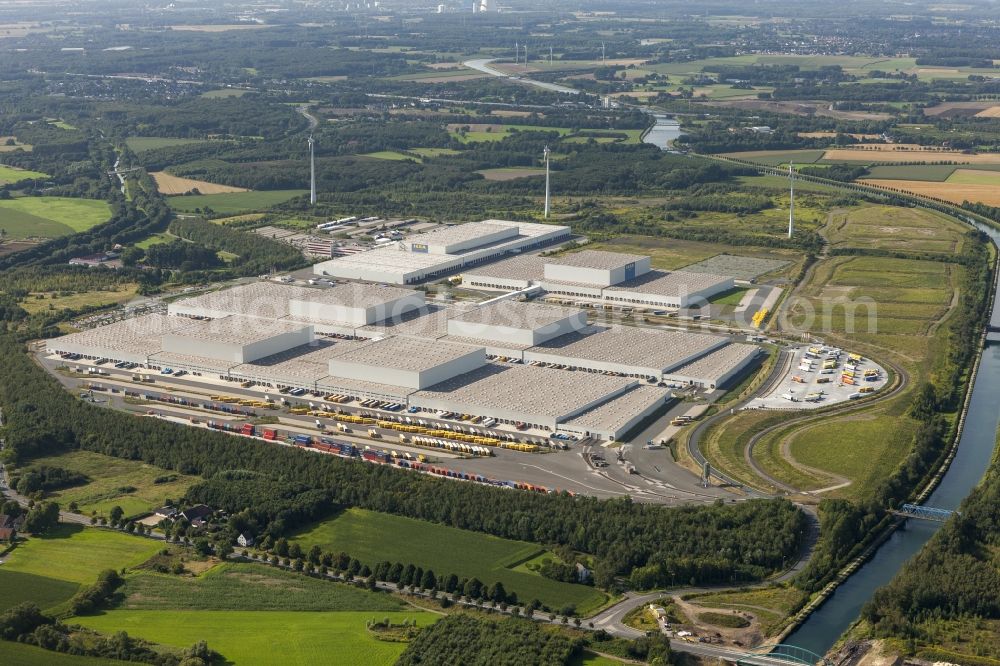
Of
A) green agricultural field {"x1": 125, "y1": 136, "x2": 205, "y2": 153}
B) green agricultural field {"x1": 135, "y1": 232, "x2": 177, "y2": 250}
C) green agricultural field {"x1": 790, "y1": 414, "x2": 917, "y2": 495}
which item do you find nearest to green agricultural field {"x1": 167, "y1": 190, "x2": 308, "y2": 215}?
green agricultural field {"x1": 135, "y1": 232, "x2": 177, "y2": 250}

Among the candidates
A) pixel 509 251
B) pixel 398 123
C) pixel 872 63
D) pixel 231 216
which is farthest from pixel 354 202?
pixel 872 63

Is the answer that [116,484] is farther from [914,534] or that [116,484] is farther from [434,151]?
[434,151]

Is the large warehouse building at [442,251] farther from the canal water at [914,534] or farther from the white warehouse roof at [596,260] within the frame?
the canal water at [914,534]

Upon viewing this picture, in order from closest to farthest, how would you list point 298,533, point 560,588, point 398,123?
point 560,588 → point 298,533 → point 398,123

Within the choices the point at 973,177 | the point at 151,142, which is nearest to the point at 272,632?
the point at 973,177

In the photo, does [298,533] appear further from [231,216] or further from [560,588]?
[231,216]

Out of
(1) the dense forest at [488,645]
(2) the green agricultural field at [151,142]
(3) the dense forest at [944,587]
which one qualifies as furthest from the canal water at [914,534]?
(2) the green agricultural field at [151,142]

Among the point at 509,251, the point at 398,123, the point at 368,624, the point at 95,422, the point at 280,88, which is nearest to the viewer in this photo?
the point at 368,624
